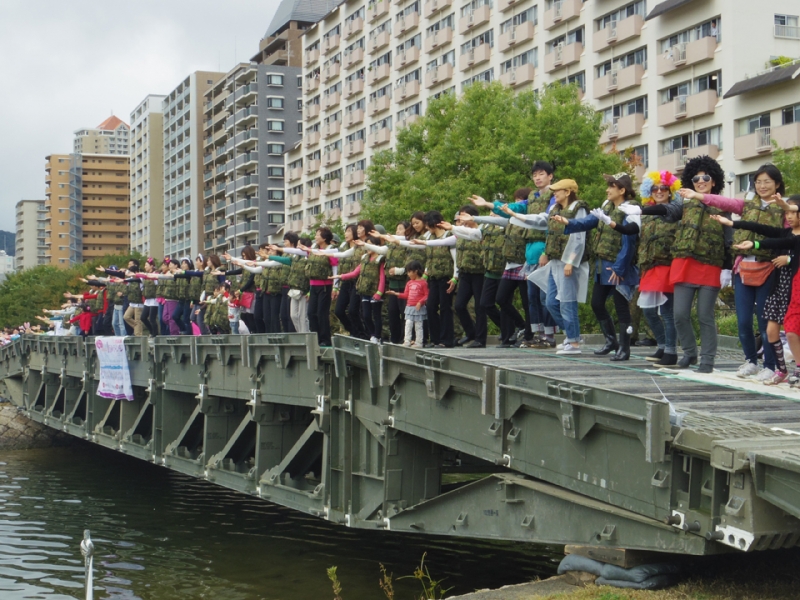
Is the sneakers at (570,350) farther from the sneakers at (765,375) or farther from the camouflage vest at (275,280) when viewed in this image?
the camouflage vest at (275,280)

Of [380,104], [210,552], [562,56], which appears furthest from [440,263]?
[380,104]

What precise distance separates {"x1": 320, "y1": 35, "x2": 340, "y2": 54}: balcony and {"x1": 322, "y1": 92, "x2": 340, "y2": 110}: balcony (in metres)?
3.71

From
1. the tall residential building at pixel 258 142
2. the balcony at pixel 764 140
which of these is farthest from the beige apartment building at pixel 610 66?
the tall residential building at pixel 258 142

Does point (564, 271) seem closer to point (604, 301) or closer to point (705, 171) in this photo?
point (604, 301)

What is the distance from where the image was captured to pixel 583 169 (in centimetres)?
3359

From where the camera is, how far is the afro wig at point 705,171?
9930mm

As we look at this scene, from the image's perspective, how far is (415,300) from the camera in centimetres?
1422

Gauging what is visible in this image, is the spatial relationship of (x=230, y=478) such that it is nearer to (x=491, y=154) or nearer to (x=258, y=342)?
(x=258, y=342)

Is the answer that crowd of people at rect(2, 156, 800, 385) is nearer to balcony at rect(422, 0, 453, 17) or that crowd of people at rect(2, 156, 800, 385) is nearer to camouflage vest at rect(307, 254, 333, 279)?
camouflage vest at rect(307, 254, 333, 279)

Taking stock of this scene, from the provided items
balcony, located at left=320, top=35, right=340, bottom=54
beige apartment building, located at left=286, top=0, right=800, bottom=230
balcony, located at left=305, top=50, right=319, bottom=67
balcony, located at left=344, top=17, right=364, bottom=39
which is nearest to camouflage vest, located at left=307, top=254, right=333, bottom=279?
beige apartment building, located at left=286, top=0, right=800, bottom=230

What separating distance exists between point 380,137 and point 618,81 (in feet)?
89.3

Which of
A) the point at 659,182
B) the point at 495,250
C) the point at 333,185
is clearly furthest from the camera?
the point at 333,185

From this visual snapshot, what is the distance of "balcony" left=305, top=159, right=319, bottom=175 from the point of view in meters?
83.7

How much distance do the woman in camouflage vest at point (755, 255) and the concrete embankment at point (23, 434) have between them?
30840 mm
